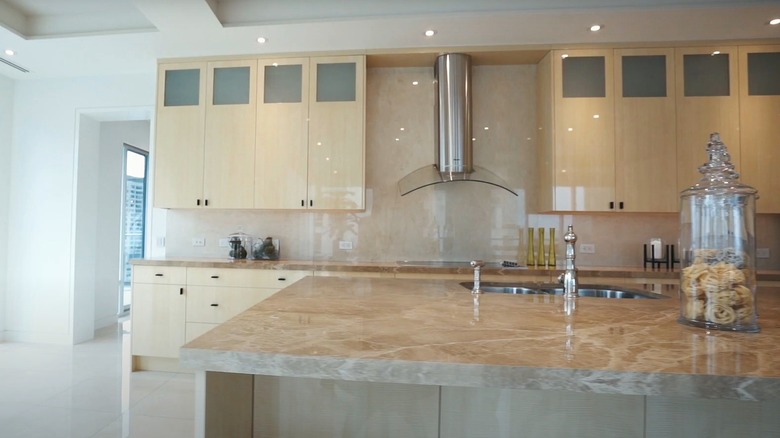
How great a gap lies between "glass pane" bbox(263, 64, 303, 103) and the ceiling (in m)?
0.15

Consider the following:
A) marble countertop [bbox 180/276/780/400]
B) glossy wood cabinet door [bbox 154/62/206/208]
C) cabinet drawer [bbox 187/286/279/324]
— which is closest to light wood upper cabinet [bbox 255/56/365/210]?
glossy wood cabinet door [bbox 154/62/206/208]

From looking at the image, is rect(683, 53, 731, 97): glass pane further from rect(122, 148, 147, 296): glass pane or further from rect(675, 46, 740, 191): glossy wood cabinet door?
rect(122, 148, 147, 296): glass pane

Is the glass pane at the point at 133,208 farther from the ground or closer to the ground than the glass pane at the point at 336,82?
closer to the ground

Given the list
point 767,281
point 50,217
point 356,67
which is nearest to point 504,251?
point 767,281

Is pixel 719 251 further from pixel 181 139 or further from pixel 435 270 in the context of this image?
pixel 181 139

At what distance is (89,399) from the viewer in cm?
241

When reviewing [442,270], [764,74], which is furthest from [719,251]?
[764,74]

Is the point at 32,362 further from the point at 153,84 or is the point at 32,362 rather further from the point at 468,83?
the point at 468,83

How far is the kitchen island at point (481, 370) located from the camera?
659 mm

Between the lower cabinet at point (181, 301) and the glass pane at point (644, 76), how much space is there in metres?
2.99

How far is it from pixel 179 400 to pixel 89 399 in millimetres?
Result: 567

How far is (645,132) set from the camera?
293 cm

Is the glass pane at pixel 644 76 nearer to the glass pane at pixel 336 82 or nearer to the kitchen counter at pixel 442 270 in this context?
the kitchen counter at pixel 442 270

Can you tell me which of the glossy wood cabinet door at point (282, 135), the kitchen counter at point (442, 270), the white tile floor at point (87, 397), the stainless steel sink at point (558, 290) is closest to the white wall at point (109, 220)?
the white tile floor at point (87, 397)
